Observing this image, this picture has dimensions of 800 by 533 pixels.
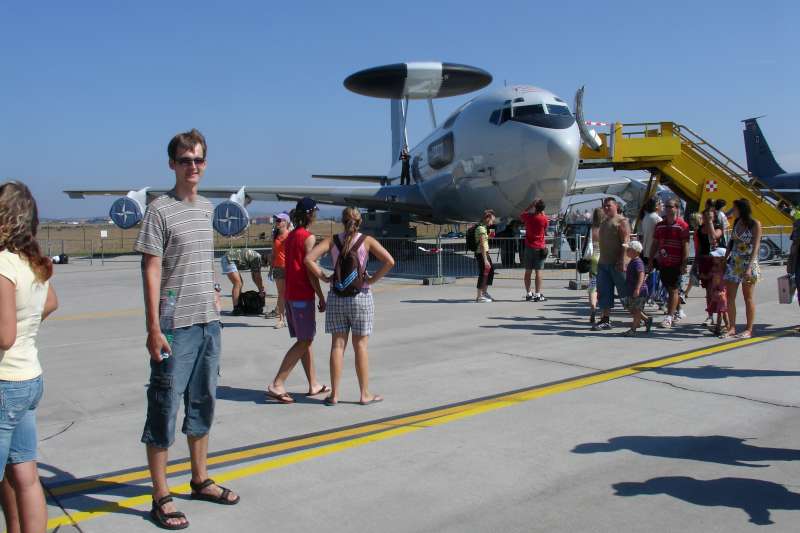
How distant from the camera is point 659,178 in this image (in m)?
21.6

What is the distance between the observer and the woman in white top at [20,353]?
279cm

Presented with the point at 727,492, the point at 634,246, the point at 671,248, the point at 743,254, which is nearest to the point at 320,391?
the point at 727,492

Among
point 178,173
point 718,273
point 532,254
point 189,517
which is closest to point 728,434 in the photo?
point 189,517

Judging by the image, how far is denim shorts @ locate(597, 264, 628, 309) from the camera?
865 centimetres

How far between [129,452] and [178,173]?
2083 mm

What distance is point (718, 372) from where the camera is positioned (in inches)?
250

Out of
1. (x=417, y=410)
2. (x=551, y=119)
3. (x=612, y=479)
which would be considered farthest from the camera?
(x=551, y=119)

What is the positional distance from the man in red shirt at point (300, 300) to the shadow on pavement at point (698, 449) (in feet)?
8.13

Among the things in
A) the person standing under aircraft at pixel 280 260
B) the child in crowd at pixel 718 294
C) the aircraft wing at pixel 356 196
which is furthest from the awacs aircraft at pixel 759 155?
the person standing under aircraft at pixel 280 260

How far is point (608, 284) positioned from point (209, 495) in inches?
259

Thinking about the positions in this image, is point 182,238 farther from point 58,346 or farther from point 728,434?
point 58,346

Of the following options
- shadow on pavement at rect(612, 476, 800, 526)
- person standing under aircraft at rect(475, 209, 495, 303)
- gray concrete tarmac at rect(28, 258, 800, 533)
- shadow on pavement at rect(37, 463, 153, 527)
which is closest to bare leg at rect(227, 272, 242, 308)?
gray concrete tarmac at rect(28, 258, 800, 533)

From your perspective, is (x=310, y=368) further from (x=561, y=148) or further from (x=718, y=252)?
(x=561, y=148)

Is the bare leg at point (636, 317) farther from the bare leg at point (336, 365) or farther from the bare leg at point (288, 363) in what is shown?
the bare leg at point (288, 363)
